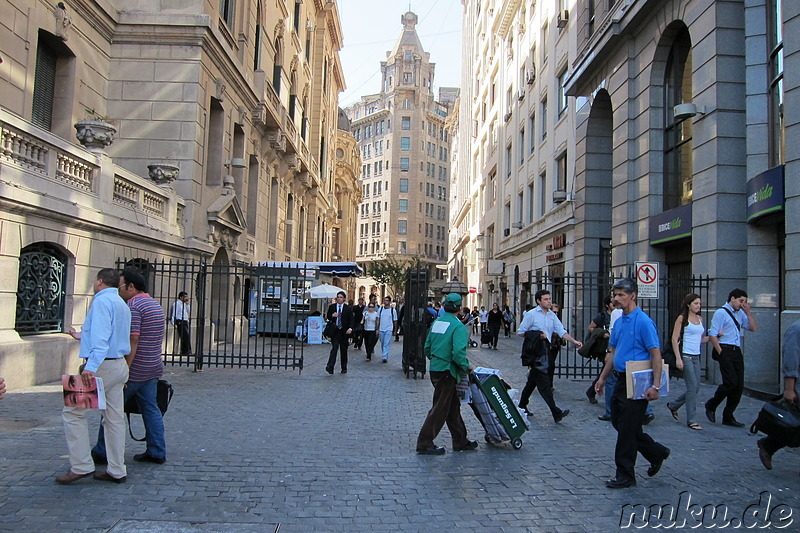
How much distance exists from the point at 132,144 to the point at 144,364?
13858 millimetres

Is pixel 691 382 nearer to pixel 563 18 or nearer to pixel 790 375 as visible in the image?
pixel 790 375

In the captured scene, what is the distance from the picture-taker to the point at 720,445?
7.36 metres

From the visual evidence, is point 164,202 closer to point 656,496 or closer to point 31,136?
point 31,136

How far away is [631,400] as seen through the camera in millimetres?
5547

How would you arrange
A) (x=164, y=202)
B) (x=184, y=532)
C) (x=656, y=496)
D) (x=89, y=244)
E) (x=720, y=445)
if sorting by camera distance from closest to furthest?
1. (x=184, y=532)
2. (x=656, y=496)
3. (x=720, y=445)
4. (x=89, y=244)
5. (x=164, y=202)

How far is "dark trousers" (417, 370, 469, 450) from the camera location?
6738mm

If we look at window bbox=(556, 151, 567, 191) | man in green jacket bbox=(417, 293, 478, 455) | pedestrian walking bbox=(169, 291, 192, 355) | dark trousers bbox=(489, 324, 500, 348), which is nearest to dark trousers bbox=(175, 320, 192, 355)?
pedestrian walking bbox=(169, 291, 192, 355)

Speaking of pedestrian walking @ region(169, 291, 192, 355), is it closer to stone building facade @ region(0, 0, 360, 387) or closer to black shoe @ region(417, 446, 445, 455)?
stone building facade @ region(0, 0, 360, 387)

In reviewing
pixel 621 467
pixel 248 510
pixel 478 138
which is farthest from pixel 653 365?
pixel 478 138

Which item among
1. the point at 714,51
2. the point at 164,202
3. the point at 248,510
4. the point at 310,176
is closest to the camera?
the point at 248,510

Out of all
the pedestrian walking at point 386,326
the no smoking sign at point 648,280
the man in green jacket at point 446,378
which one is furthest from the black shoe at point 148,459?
the pedestrian walking at point 386,326

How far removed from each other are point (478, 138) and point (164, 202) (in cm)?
3933

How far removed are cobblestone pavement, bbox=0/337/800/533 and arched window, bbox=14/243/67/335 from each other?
1.68m

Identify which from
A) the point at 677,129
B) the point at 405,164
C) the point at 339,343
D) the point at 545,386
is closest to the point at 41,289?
the point at 339,343
